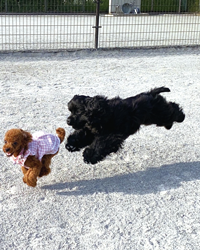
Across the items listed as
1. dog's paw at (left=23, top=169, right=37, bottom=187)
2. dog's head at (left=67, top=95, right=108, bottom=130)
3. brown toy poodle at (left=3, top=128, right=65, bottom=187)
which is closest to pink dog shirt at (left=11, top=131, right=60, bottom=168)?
→ brown toy poodle at (left=3, top=128, right=65, bottom=187)

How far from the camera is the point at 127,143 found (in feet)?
14.0

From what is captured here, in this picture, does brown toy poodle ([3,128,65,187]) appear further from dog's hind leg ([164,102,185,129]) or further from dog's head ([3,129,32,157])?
dog's hind leg ([164,102,185,129])

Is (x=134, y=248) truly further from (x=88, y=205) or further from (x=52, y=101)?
(x=52, y=101)

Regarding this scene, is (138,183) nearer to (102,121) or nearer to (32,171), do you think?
(102,121)

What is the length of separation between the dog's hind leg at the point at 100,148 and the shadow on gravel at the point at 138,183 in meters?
0.22

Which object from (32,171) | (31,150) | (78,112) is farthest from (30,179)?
(78,112)

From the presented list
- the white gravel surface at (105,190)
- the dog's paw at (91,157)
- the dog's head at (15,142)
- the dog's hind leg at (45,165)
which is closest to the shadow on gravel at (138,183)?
the white gravel surface at (105,190)

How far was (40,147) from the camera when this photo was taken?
3.28m

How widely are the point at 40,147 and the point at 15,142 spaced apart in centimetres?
25

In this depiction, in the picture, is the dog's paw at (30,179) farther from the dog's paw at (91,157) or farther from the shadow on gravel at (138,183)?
the dog's paw at (91,157)

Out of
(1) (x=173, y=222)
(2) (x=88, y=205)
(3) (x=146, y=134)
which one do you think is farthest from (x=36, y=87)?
(1) (x=173, y=222)

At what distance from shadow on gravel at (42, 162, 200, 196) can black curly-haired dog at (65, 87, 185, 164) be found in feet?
0.73

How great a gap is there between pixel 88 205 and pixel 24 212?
48cm

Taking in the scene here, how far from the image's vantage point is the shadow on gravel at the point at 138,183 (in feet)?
10.9
